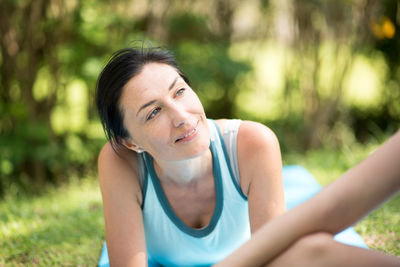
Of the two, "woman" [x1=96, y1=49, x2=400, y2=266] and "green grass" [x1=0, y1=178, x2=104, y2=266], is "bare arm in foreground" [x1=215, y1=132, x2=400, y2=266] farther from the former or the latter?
"green grass" [x1=0, y1=178, x2=104, y2=266]

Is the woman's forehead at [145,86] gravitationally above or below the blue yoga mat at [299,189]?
above

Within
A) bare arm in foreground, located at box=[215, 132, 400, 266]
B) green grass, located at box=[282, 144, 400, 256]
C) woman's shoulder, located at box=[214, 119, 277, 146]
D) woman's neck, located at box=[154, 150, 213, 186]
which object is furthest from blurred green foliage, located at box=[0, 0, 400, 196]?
bare arm in foreground, located at box=[215, 132, 400, 266]

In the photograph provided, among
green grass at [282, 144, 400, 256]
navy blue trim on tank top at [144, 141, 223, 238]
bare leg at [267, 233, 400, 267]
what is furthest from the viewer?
green grass at [282, 144, 400, 256]

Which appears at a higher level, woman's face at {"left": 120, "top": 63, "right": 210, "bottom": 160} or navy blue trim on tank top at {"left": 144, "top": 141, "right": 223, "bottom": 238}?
woman's face at {"left": 120, "top": 63, "right": 210, "bottom": 160}

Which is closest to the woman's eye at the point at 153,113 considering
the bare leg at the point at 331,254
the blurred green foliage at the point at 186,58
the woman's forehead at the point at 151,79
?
the woman's forehead at the point at 151,79

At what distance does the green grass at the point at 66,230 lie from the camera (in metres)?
2.71

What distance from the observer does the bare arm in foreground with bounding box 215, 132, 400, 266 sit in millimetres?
1453

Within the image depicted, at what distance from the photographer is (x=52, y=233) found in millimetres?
3100

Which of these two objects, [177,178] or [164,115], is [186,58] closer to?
[177,178]

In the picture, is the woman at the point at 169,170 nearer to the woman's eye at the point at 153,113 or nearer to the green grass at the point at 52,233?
the woman's eye at the point at 153,113

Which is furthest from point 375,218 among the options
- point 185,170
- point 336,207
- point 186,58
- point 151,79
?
point 186,58

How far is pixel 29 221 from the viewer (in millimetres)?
3352

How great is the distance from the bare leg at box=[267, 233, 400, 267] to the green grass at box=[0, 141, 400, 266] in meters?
1.00

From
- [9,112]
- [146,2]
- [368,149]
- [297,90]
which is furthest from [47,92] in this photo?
[368,149]
